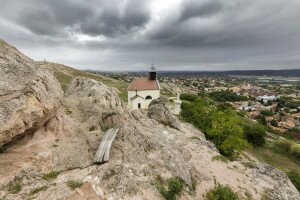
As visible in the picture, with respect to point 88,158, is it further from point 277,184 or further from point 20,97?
point 277,184

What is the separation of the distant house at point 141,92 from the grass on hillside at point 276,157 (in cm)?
2605

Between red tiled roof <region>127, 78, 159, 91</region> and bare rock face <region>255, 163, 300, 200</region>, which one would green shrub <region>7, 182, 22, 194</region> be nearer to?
bare rock face <region>255, 163, 300, 200</region>

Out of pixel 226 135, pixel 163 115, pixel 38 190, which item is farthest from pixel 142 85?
pixel 38 190

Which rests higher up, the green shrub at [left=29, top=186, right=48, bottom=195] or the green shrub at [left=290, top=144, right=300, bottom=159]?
the green shrub at [left=29, top=186, right=48, bottom=195]

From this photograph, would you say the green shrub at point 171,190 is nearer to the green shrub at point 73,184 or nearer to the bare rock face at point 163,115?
the green shrub at point 73,184

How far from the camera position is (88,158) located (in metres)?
19.9

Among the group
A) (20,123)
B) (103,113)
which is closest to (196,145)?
(103,113)

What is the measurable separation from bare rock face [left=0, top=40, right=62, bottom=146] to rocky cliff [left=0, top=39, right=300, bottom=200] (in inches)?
2.7

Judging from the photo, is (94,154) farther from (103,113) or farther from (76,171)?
(103,113)

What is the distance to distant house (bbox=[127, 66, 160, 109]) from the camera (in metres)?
60.7

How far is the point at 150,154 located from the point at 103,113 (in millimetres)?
6302

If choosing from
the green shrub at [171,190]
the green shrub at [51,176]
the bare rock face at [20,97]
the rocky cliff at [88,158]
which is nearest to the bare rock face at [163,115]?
the rocky cliff at [88,158]

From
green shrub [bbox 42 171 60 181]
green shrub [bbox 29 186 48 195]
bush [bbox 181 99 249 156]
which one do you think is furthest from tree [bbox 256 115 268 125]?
green shrub [bbox 29 186 48 195]

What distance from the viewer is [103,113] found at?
25.4 metres
